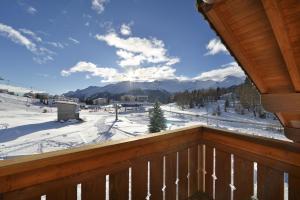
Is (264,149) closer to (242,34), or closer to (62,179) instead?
(242,34)

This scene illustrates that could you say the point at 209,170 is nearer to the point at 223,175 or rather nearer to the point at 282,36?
the point at 223,175

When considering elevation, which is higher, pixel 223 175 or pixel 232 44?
pixel 232 44

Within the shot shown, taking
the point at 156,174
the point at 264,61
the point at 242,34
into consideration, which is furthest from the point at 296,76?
the point at 156,174

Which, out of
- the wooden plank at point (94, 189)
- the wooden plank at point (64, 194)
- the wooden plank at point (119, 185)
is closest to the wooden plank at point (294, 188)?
the wooden plank at point (119, 185)

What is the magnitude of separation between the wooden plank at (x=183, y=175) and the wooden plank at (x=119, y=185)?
2.45 feet

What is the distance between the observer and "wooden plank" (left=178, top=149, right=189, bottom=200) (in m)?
2.19

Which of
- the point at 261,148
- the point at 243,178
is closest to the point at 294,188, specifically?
the point at 261,148

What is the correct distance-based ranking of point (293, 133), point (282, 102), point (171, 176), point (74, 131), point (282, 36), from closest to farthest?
1. point (282, 36)
2. point (171, 176)
3. point (282, 102)
4. point (293, 133)
5. point (74, 131)

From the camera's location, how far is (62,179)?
4.22 ft

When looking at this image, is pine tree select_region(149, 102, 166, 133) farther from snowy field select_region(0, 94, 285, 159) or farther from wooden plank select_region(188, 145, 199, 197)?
wooden plank select_region(188, 145, 199, 197)

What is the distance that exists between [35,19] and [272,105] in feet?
48.4

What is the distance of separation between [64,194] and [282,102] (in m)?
2.48

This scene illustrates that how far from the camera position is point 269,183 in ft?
5.43

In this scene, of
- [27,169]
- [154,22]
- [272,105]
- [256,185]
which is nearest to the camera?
[27,169]
